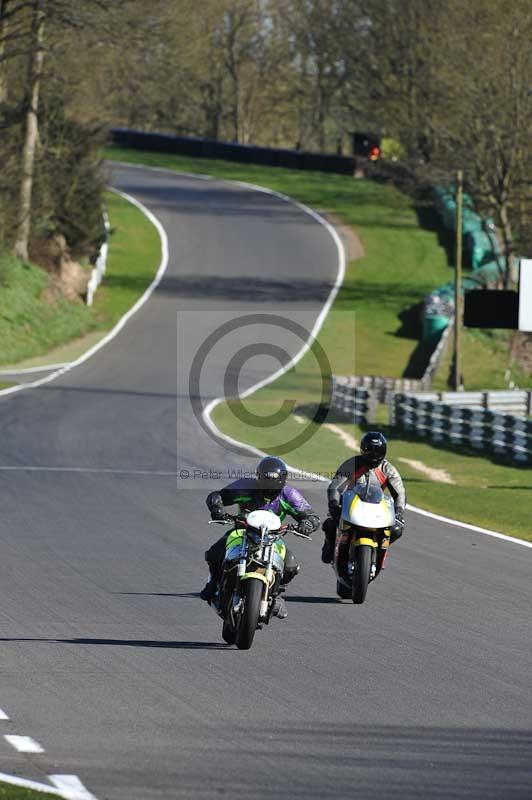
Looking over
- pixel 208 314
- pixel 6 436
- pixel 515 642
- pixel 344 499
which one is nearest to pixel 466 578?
pixel 344 499

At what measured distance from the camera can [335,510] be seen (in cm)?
1305

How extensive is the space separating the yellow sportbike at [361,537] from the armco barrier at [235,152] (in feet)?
223

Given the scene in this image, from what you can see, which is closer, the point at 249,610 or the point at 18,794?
the point at 18,794

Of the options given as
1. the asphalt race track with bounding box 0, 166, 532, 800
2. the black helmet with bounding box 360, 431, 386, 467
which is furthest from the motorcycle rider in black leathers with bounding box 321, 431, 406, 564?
the asphalt race track with bounding box 0, 166, 532, 800

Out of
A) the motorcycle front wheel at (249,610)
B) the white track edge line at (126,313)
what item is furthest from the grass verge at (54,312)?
the motorcycle front wheel at (249,610)

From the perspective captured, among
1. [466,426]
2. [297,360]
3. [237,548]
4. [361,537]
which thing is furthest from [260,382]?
[237,548]

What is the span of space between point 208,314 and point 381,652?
40.8m

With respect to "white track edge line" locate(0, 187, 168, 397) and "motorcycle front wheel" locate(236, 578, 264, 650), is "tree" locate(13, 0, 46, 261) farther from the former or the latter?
"motorcycle front wheel" locate(236, 578, 264, 650)

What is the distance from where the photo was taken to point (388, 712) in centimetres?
877

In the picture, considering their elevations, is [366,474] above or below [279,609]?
above

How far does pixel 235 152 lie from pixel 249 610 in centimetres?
7724

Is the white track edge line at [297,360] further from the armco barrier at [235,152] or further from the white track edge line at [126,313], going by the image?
the armco barrier at [235,152]

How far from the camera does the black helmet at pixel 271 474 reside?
10945 mm

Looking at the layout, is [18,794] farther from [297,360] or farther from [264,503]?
[297,360]
